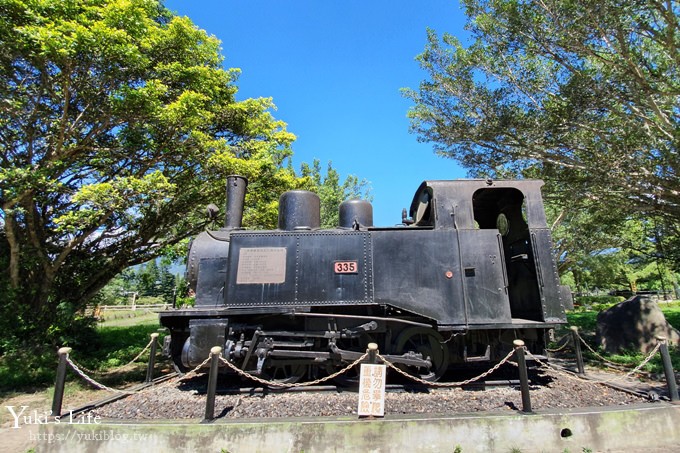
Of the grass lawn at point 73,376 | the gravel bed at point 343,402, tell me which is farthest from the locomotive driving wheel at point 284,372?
the grass lawn at point 73,376

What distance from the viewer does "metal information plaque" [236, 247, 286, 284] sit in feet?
16.7

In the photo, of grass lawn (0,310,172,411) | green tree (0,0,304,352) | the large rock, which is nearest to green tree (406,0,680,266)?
the large rock

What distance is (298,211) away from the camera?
5957mm

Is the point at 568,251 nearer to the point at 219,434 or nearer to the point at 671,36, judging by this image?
the point at 671,36

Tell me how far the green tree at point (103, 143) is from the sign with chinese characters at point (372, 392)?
612cm

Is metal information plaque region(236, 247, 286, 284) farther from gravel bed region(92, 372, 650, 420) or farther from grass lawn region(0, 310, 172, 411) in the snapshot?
grass lawn region(0, 310, 172, 411)

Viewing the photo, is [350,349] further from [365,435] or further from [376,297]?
[365,435]

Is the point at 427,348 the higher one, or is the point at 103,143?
the point at 103,143

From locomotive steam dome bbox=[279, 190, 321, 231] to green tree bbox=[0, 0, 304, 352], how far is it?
3.40m

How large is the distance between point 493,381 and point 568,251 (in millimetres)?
19319

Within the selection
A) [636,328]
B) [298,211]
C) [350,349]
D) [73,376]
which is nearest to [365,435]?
[350,349]

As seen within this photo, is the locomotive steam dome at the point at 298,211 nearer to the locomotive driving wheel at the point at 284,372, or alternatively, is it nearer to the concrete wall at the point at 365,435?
the locomotive driving wheel at the point at 284,372

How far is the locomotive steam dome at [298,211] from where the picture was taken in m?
5.90

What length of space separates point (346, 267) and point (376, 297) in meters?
0.59
